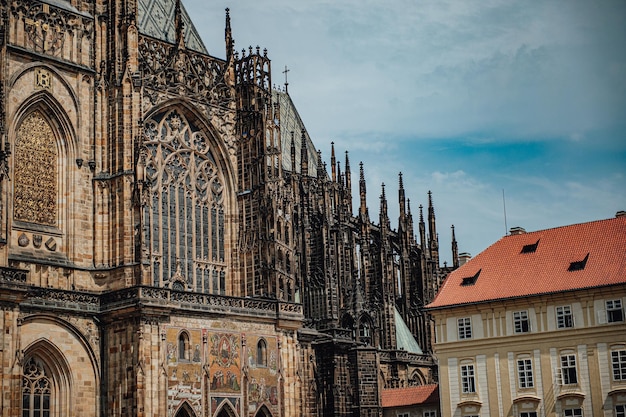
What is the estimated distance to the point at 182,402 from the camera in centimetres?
3650

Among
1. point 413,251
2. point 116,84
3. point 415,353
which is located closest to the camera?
point 116,84

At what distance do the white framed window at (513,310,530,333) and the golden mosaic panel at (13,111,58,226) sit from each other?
58.9ft

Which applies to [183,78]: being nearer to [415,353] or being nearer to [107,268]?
[107,268]

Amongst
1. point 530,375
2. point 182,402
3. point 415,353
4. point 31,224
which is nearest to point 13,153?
point 31,224

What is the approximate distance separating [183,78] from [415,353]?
74.5 ft

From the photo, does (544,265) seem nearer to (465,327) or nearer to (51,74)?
(465,327)

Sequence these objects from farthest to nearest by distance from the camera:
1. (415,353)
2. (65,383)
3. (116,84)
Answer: (415,353) → (116,84) → (65,383)

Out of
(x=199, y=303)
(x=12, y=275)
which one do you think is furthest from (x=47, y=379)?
(x=199, y=303)

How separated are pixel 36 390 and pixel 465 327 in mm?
17372

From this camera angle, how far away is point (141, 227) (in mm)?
37531

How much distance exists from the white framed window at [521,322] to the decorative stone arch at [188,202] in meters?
11.4

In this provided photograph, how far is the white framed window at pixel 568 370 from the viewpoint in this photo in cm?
3988

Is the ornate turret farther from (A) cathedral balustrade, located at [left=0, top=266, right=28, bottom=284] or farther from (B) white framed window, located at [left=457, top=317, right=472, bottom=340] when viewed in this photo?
(A) cathedral balustrade, located at [left=0, top=266, right=28, bottom=284]

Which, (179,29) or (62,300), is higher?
(179,29)
